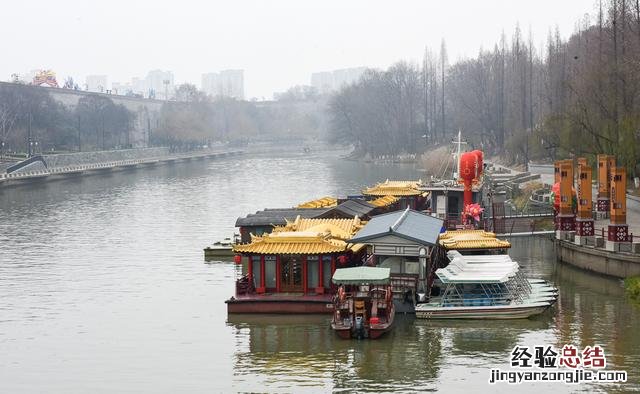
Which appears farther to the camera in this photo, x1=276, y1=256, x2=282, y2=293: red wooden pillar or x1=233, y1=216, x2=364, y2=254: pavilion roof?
x1=276, y1=256, x2=282, y2=293: red wooden pillar

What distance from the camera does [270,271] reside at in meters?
31.0

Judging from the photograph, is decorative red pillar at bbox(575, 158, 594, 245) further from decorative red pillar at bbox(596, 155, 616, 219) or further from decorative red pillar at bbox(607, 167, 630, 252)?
decorative red pillar at bbox(607, 167, 630, 252)

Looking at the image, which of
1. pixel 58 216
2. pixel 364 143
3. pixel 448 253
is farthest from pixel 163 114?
pixel 448 253

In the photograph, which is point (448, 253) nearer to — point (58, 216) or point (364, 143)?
point (58, 216)

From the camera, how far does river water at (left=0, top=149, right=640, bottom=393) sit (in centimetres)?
2430

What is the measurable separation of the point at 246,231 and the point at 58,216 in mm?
26931

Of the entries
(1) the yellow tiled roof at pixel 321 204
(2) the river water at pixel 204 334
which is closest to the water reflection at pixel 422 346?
(2) the river water at pixel 204 334

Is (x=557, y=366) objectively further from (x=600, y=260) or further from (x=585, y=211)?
(x=585, y=211)

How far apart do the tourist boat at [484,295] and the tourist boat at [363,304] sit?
6.18 feet

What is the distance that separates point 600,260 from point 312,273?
12055mm

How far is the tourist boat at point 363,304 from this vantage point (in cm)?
2702

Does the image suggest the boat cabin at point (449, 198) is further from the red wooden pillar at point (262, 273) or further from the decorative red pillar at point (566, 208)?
the red wooden pillar at point (262, 273)

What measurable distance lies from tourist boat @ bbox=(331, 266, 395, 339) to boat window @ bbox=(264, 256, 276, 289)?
112 inches

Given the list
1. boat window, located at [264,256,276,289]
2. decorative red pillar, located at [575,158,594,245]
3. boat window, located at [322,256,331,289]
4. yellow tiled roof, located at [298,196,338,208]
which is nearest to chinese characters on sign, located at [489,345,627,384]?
boat window, located at [322,256,331,289]
